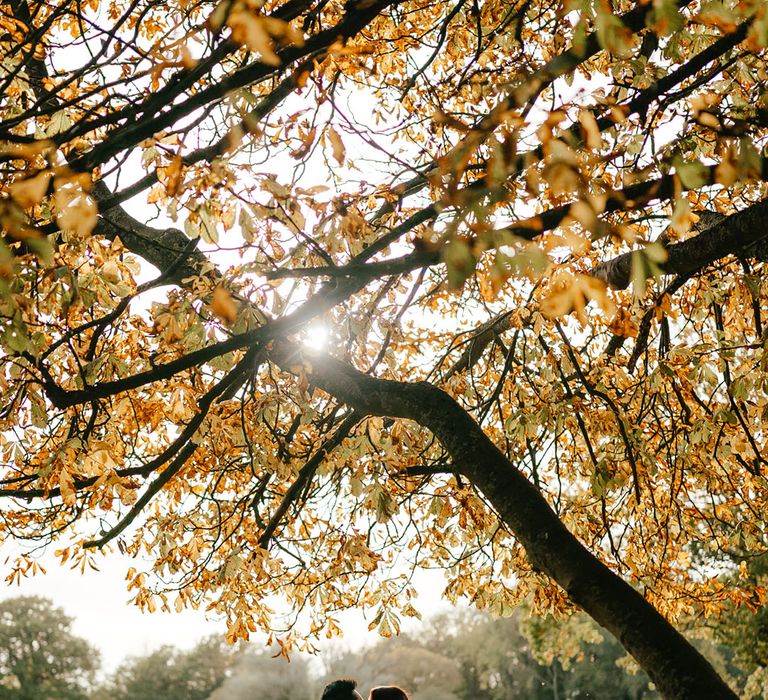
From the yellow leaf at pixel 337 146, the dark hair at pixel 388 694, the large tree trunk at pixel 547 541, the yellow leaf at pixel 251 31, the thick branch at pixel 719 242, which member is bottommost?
the dark hair at pixel 388 694

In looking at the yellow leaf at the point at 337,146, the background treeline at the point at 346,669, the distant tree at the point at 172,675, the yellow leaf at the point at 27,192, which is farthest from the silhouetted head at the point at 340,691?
the distant tree at the point at 172,675

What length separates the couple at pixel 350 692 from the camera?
4.62 metres

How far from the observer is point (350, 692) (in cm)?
462

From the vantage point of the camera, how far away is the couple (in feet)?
15.2

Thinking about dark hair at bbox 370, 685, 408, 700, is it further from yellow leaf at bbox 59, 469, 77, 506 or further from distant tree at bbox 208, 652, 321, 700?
distant tree at bbox 208, 652, 321, 700

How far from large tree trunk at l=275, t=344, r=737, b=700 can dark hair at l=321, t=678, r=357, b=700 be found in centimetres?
214

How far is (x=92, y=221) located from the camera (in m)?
2.07

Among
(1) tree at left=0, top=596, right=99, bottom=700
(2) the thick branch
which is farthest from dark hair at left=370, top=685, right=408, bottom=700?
(1) tree at left=0, top=596, right=99, bottom=700

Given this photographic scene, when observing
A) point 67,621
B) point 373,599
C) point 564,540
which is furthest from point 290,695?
point 564,540

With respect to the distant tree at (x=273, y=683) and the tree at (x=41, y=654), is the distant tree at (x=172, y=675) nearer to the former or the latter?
the tree at (x=41, y=654)

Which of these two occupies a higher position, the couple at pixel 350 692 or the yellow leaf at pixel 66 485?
the yellow leaf at pixel 66 485

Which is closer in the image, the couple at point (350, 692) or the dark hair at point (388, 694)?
the couple at point (350, 692)

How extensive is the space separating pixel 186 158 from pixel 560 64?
1.97 metres

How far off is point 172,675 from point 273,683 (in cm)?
1430
